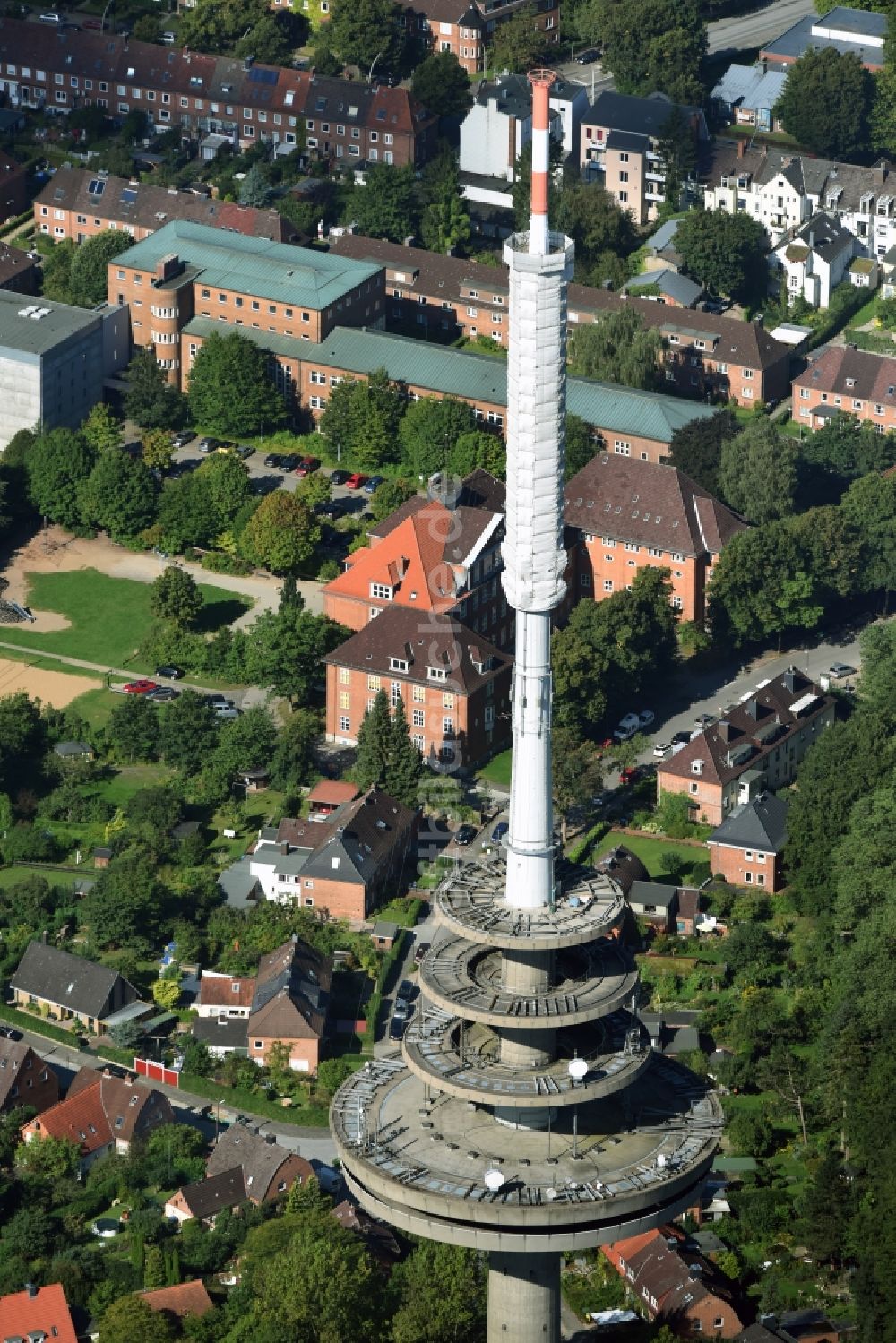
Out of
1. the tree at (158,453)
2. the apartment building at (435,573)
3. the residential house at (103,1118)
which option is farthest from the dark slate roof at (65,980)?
the tree at (158,453)

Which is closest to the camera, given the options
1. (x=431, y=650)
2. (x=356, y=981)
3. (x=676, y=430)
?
(x=356, y=981)

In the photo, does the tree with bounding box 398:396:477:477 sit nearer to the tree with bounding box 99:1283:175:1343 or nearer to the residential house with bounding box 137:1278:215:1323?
the residential house with bounding box 137:1278:215:1323

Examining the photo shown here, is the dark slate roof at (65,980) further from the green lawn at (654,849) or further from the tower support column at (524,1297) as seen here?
the tower support column at (524,1297)

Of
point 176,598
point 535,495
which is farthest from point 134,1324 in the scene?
point 176,598

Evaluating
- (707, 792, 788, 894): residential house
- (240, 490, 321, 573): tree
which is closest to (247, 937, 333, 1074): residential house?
(707, 792, 788, 894): residential house

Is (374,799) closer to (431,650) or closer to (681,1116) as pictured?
(431,650)

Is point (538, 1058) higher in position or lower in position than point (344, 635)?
higher

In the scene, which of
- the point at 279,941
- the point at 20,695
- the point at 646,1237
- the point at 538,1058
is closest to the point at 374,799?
the point at 279,941
